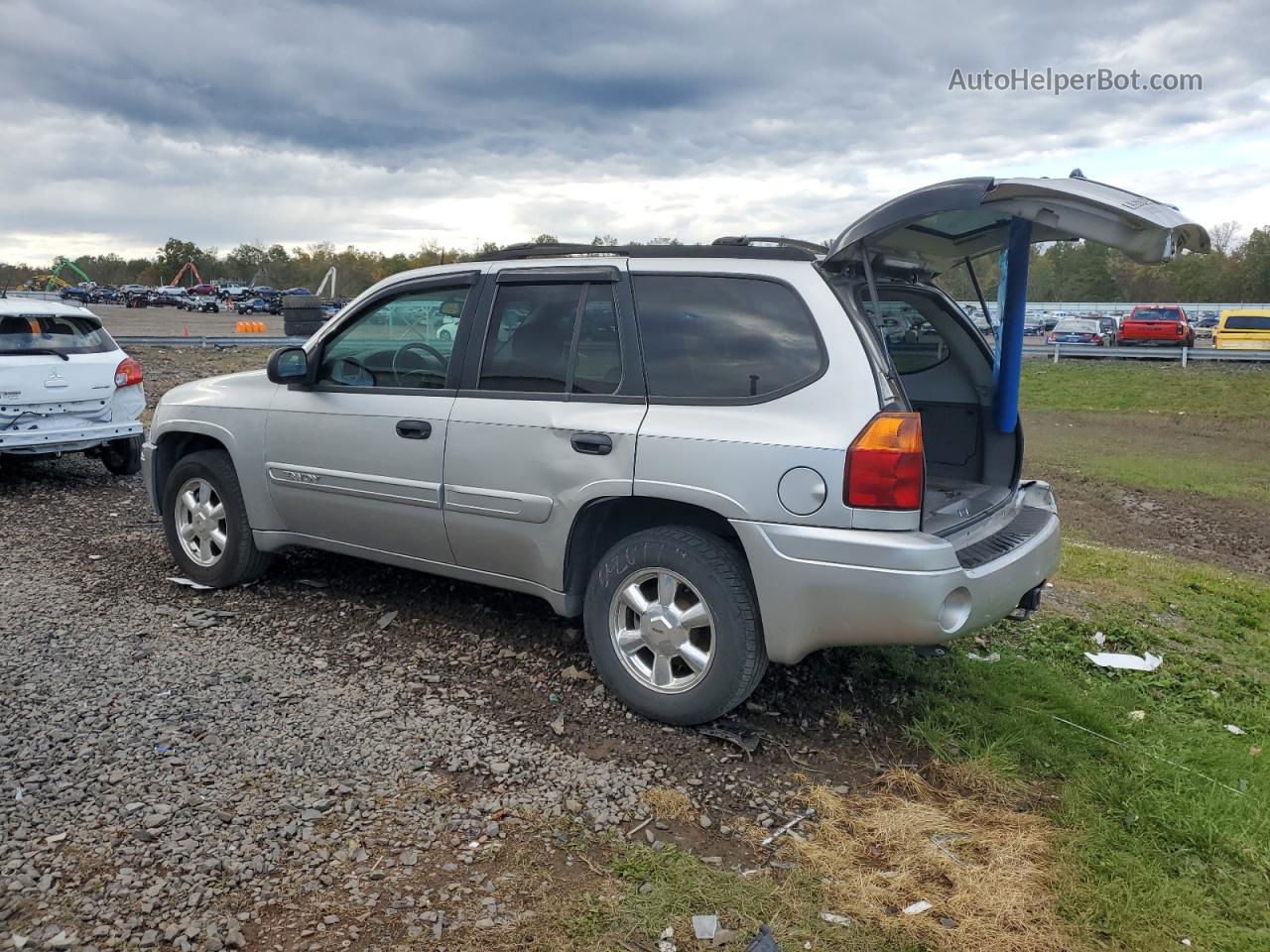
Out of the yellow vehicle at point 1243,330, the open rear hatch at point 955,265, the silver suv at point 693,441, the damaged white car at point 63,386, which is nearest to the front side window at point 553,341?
the silver suv at point 693,441

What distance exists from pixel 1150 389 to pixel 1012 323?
2096 centimetres

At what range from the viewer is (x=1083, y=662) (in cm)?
529

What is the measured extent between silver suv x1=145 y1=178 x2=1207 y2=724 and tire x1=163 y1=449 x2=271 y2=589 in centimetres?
4

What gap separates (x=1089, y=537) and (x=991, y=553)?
21.6 ft

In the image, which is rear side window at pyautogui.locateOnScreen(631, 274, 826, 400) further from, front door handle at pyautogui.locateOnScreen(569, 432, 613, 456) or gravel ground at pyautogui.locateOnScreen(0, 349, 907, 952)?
gravel ground at pyautogui.locateOnScreen(0, 349, 907, 952)

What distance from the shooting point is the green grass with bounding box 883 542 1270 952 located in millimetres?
3115

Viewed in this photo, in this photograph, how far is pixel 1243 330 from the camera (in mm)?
31328

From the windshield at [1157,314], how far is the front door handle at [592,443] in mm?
34494

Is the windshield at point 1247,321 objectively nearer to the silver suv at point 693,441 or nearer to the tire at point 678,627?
the silver suv at point 693,441

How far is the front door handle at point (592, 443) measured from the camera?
166 inches

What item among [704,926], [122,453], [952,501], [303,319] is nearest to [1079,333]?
[303,319]

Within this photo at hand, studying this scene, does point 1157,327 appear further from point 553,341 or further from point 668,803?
point 668,803

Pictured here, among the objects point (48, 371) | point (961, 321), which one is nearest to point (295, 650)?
point (961, 321)

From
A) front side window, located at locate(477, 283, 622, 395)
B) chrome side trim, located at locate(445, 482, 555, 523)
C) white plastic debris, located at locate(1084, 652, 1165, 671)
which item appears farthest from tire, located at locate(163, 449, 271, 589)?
white plastic debris, located at locate(1084, 652, 1165, 671)
